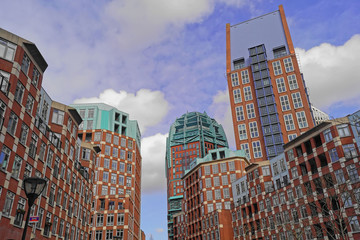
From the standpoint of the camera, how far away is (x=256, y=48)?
385 feet

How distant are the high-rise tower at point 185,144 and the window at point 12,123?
140m

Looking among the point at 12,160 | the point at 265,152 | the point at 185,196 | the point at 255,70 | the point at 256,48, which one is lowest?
the point at 12,160

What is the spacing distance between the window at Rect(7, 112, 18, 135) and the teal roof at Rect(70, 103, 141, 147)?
68849 mm

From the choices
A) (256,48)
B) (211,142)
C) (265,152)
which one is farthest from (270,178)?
(211,142)

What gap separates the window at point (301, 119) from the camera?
102 metres

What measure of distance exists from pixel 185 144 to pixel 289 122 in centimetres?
8133

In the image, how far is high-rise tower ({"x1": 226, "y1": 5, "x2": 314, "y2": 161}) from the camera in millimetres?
102812

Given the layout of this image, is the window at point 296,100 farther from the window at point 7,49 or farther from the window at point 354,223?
the window at point 7,49

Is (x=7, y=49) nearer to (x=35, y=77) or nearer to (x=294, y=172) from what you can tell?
(x=35, y=77)

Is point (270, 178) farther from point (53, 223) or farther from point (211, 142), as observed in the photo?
point (211, 142)

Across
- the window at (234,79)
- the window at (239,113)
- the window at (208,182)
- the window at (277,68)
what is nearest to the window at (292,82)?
the window at (277,68)

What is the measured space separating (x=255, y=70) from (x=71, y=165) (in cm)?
8304

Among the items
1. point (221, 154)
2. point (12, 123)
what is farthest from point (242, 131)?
point (12, 123)

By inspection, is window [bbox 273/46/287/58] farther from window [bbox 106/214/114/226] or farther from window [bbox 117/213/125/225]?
window [bbox 106/214/114/226]
